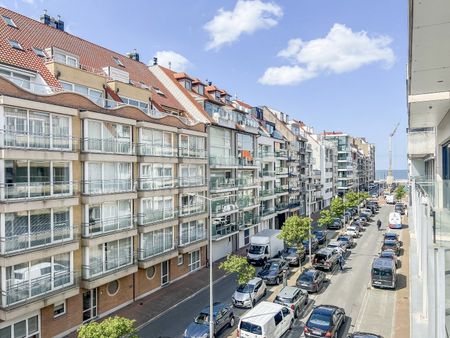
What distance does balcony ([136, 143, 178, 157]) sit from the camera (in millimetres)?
27312

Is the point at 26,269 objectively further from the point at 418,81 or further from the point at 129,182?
the point at 418,81

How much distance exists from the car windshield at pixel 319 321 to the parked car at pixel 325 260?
13804 millimetres

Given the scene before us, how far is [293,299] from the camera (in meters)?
23.7

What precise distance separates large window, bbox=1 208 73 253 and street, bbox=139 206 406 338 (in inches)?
315

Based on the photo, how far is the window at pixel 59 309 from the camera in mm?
20906

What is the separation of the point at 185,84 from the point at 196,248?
748 inches

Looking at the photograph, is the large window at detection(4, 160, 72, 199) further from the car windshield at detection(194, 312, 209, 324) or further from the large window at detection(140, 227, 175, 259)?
the car windshield at detection(194, 312, 209, 324)

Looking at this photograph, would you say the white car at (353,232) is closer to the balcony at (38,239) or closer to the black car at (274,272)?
the black car at (274,272)

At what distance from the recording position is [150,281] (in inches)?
1129

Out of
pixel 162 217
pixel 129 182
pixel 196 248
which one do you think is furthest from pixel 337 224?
pixel 129 182

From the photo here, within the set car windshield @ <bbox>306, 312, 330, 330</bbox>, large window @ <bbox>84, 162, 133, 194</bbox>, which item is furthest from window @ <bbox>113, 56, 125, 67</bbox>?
car windshield @ <bbox>306, 312, 330, 330</bbox>

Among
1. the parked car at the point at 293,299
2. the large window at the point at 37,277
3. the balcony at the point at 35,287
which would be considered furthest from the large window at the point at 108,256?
the parked car at the point at 293,299

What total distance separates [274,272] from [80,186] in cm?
1749

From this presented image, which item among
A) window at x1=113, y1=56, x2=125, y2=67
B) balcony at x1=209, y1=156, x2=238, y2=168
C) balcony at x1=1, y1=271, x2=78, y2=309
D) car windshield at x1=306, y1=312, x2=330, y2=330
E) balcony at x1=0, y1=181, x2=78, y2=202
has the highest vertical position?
window at x1=113, y1=56, x2=125, y2=67
